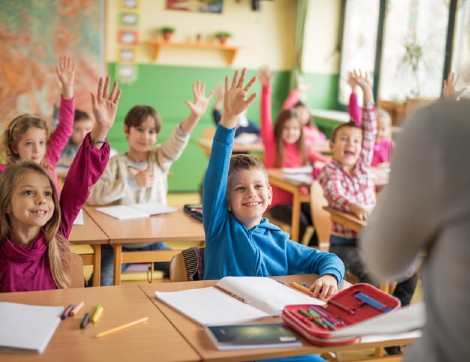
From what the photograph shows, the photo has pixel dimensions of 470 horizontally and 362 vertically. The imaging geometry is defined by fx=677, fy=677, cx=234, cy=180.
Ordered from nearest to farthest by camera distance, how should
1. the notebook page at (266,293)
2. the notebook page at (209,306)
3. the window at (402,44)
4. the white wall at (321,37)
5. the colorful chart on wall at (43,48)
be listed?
the notebook page at (209,306), the notebook page at (266,293), the window at (402,44), the colorful chart on wall at (43,48), the white wall at (321,37)

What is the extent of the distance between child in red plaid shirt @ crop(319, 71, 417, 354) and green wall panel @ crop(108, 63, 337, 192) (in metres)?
3.49

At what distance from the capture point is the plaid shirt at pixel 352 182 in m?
3.84

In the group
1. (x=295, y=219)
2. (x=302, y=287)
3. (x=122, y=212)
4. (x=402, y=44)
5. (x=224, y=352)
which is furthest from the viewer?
(x=402, y=44)

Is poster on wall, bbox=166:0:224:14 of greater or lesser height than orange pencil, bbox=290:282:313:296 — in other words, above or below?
above

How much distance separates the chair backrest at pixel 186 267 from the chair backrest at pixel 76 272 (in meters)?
0.32

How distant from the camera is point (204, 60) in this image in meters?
7.68

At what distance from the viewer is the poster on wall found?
743cm

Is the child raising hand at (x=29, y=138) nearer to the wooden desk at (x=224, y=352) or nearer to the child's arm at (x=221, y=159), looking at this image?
the child's arm at (x=221, y=159)

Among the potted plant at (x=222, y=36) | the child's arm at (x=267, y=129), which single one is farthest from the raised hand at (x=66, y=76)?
the potted plant at (x=222, y=36)

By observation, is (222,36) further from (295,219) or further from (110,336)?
(110,336)

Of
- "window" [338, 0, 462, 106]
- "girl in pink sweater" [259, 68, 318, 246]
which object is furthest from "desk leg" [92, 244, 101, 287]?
"window" [338, 0, 462, 106]

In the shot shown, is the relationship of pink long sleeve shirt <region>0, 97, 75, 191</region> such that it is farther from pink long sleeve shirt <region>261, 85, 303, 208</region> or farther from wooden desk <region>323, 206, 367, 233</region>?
pink long sleeve shirt <region>261, 85, 303, 208</region>

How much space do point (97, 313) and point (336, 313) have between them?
0.64 m

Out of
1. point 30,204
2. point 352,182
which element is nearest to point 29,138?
point 30,204
